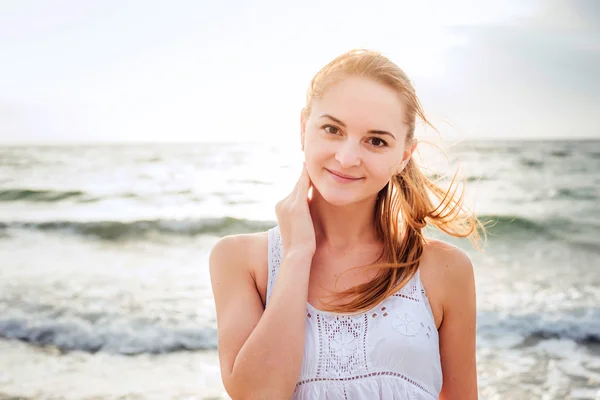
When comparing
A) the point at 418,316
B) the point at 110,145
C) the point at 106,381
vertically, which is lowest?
the point at 110,145

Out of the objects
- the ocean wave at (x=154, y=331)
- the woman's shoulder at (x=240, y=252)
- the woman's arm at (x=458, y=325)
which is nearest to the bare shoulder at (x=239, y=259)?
the woman's shoulder at (x=240, y=252)

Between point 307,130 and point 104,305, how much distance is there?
5.98m

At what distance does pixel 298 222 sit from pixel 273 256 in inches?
8.3

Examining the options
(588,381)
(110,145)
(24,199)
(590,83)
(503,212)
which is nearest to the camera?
(588,381)

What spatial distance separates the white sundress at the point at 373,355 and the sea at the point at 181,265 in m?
0.75

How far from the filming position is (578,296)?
8258 millimetres

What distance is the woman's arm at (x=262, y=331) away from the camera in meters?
2.40

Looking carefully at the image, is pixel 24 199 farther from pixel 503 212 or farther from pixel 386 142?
pixel 386 142

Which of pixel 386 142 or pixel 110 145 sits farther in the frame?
pixel 110 145

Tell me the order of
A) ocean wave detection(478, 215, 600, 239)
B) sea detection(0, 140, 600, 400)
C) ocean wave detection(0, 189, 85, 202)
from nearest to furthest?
1. sea detection(0, 140, 600, 400)
2. ocean wave detection(478, 215, 600, 239)
3. ocean wave detection(0, 189, 85, 202)

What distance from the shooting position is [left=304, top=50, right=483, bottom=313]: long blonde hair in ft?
8.84

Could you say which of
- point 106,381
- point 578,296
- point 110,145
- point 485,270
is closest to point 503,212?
point 485,270

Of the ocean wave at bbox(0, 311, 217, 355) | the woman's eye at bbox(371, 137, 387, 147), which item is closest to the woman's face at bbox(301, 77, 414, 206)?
the woman's eye at bbox(371, 137, 387, 147)

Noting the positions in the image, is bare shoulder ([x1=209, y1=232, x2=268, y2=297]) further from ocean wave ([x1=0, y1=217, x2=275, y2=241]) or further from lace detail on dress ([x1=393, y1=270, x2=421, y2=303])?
ocean wave ([x1=0, y1=217, x2=275, y2=241])
